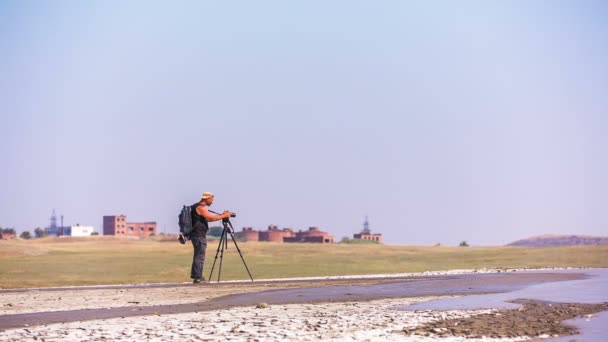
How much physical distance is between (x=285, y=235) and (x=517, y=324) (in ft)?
426

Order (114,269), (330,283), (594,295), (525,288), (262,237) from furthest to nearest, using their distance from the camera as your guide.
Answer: (262,237), (114,269), (330,283), (525,288), (594,295)

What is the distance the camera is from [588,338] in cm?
1344

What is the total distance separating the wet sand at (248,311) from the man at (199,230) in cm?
154

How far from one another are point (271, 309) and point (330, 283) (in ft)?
27.9

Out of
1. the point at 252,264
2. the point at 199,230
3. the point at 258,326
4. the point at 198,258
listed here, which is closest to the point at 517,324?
the point at 258,326

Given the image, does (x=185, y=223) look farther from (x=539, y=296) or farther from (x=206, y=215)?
(x=539, y=296)

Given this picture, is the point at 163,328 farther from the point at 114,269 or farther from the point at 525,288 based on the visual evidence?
the point at 114,269

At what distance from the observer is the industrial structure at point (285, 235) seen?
133 meters

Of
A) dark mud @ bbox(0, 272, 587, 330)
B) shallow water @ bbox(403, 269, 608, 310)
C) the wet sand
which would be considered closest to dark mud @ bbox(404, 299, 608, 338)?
the wet sand

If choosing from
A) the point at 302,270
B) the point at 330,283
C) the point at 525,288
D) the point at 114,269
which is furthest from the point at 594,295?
the point at 114,269

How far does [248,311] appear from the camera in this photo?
54.4ft

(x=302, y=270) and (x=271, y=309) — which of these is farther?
(x=302, y=270)

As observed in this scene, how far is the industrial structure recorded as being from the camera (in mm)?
133375

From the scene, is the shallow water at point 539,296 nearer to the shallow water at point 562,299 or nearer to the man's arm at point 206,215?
the shallow water at point 562,299
